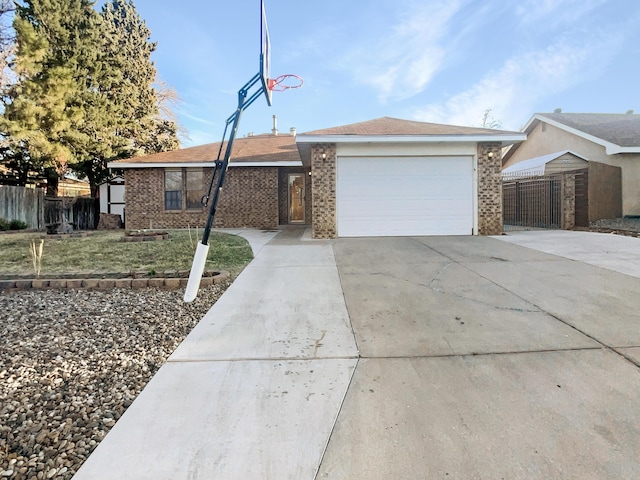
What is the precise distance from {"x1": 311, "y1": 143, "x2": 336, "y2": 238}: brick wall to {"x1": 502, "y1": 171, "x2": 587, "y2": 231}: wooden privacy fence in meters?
6.51

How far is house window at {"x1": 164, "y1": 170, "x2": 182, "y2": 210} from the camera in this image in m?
15.4

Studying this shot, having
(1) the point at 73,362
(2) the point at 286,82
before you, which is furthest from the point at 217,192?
(2) the point at 286,82

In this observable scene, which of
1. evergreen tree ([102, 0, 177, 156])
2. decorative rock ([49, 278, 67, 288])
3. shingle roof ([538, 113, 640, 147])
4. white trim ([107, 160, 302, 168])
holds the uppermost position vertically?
evergreen tree ([102, 0, 177, 156])

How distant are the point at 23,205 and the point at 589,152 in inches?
926

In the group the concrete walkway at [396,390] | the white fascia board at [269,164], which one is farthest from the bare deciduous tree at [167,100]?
the concrete walkway at [396,390]

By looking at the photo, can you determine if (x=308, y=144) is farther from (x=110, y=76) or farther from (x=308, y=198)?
(x=110, y=76)

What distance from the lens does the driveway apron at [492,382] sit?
187cm

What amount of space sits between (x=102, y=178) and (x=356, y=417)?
821 inches

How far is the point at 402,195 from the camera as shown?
10641 millimetres

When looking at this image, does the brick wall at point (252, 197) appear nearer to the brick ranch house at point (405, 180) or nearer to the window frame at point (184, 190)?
the window frame at point (184, 190)

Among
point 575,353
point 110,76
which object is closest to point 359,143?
point 575,353

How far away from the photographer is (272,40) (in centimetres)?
751

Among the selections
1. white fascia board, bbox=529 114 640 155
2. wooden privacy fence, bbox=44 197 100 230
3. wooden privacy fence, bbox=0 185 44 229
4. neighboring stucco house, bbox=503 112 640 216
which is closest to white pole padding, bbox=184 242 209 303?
wooden privacy fence, bbox=44 197 100 230

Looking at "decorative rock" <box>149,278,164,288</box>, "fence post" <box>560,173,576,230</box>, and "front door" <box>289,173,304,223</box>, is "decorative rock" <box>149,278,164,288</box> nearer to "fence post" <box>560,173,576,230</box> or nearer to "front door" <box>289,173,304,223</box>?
"front door" <box>289,173,304,223</box>
